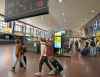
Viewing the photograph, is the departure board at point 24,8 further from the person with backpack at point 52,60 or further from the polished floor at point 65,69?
the polished floor at point 65,69

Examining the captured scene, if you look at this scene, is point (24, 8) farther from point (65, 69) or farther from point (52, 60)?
point (65, 69)

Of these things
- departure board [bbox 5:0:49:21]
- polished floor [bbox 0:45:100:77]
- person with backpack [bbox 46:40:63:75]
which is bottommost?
polished floor [bbox 0:45:100:77]

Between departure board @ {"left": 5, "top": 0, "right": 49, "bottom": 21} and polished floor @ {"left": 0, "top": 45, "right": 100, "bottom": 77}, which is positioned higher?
departure board @ {"left": 5, "top": 0, "right": 49, "bottom": 21}

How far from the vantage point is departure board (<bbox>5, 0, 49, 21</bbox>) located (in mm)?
5628

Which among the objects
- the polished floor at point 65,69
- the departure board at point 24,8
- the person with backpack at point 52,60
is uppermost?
the departure board at point 24,8

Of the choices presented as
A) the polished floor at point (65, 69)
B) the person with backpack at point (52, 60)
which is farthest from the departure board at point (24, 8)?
the polished floor at point (65, 69)

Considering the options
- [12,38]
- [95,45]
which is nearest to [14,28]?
[12,38]

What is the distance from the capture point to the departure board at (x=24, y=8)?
563cm

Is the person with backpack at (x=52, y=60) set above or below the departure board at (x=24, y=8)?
below

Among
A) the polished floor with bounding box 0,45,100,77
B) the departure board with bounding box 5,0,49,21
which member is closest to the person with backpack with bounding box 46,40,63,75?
the polished floor with bounding box 0,45,100,77

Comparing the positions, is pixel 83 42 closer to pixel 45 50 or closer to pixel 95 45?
pixel 95 45

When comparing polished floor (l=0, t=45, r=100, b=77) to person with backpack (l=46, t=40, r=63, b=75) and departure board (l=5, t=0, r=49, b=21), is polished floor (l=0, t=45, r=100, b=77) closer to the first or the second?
person with backpack (l=46, t=40, r=63, b=75)

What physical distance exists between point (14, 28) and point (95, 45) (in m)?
14.3

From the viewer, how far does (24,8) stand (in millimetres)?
6602
